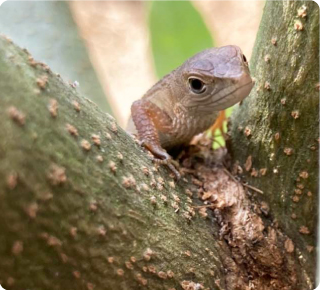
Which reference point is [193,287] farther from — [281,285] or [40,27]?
[40,27]

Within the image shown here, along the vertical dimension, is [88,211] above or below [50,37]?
below

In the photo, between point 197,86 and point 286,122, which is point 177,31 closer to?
point 197,86

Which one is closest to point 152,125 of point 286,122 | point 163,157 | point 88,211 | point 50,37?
point 163,157

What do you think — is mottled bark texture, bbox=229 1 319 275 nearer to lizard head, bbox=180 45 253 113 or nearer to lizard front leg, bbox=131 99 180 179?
lizard head, bbox=180 45 253 113

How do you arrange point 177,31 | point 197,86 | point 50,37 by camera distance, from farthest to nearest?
point 50,37
point 177,31
point 197,86

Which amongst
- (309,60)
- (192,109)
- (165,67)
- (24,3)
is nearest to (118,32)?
(24,3)

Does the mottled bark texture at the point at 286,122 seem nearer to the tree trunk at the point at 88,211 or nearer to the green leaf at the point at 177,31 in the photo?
the tree trunk at the point at 88,211

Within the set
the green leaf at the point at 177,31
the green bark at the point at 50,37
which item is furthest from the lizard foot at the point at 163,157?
the green bark at the point at 50,37
